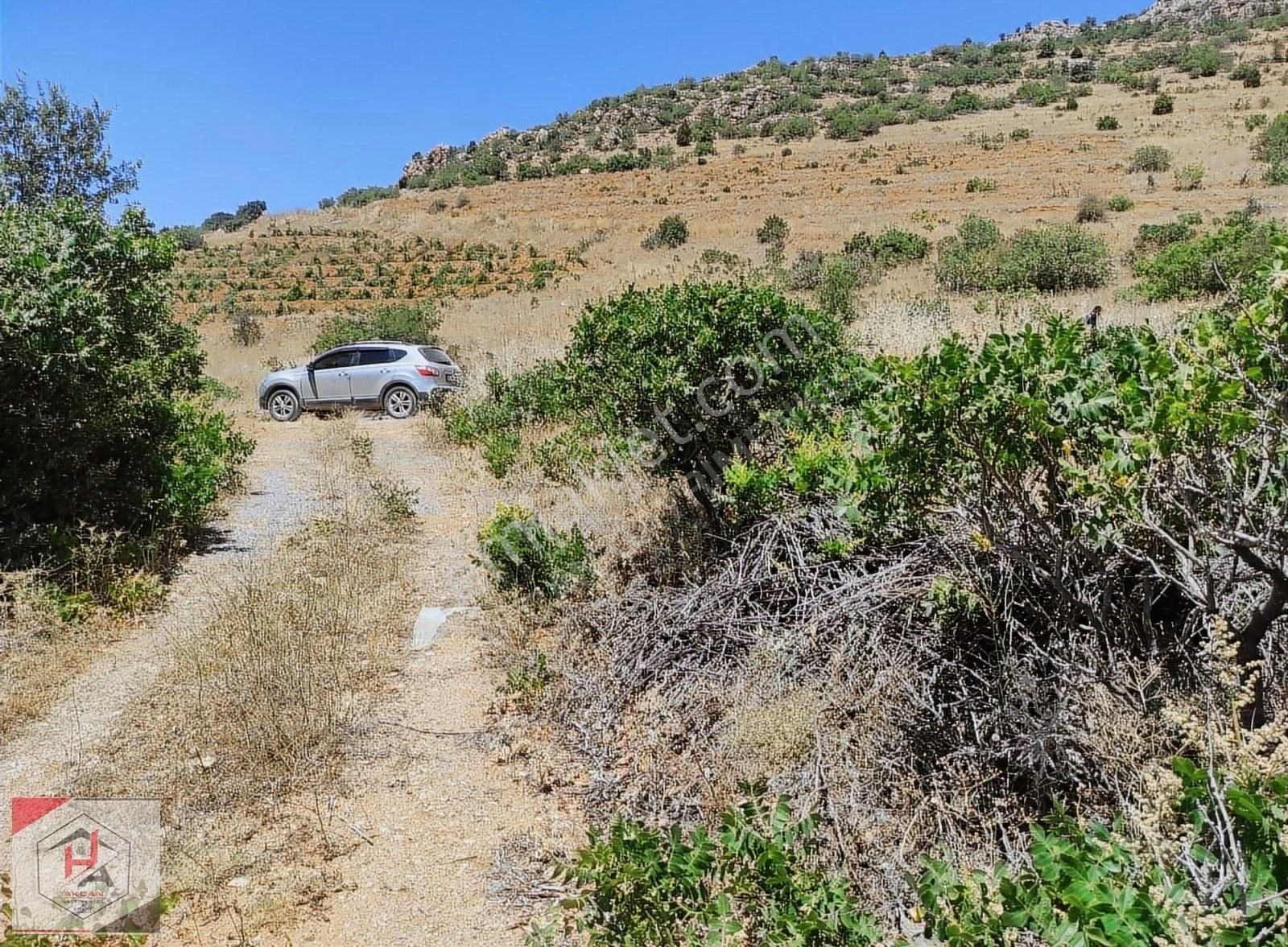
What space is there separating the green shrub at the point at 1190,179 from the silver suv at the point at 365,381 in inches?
903

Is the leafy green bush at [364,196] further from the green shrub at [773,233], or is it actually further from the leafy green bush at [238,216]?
the green shrub at [773,233]

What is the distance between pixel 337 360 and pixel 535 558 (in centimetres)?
1015

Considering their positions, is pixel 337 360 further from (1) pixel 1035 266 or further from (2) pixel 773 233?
(2) pixel 773 233

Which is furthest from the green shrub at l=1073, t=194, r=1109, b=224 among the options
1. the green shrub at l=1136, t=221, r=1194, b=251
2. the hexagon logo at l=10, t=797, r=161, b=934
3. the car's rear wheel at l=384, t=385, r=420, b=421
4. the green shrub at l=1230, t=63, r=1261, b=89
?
the hexagon logo at l=10, t=797, r=161, b=934

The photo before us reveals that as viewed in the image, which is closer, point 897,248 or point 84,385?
point 84,385

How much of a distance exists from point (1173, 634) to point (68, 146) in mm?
24292

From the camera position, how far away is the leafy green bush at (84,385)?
5.77m

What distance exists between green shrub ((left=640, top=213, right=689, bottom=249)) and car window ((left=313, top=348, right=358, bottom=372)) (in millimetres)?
14809

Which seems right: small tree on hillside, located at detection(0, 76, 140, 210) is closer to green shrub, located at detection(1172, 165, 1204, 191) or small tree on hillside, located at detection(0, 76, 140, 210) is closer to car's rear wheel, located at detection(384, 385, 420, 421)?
car's rear wheel, located at detection(384, 385, 420, 421)

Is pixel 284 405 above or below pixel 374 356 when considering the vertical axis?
below

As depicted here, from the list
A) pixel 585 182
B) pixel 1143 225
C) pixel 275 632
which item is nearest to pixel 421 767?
pixel 275 632

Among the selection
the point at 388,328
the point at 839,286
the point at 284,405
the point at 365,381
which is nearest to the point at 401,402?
the point at 365,381

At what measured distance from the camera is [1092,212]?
2228cm

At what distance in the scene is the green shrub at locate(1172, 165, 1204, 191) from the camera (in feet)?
78.6
